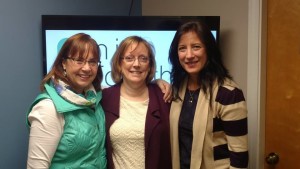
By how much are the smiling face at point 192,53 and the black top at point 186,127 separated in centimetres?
13

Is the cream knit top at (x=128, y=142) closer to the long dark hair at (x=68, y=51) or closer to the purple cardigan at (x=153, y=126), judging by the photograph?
the purple cardigan at (x=153, y=126)

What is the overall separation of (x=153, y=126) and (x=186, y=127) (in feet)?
0.52

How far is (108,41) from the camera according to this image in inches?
83.4

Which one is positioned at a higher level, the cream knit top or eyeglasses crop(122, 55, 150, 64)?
eyeglasses crop(122, 55, 150, 64)

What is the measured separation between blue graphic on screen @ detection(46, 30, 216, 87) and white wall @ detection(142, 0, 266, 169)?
13.9 inches

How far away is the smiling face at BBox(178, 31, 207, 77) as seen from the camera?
1521 millimetres

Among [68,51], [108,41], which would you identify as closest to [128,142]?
[68,51]

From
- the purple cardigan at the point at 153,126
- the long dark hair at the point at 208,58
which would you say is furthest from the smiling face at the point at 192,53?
the purple cardigan at the point at 153,126

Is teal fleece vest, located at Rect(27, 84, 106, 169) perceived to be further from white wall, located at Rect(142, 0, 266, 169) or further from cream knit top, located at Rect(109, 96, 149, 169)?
white wall, located at Rect(142, 0, 266, 169)

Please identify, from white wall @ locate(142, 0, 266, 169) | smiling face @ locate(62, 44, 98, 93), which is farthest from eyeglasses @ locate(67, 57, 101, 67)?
white wall @ locate(142, 0, 266, 169)

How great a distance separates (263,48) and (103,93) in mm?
945

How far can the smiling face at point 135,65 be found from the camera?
1581 mm

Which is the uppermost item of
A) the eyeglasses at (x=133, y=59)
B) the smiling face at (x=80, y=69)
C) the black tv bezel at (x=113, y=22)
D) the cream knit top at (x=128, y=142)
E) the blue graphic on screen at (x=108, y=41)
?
the black tv bezel at (x=113, y=22)

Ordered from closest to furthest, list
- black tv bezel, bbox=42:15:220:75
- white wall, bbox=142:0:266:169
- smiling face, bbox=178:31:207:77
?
1. smiling face, bbox=178:31:207:77
2. white wall, bbox=142:0:266:169
3. black tv bezel, bbox=42:15:220:75
